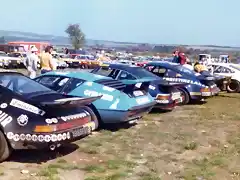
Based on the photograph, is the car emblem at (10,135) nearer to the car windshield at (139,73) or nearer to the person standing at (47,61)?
the car windshield at (139,73)

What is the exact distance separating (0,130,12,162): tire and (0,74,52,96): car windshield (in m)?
0.79

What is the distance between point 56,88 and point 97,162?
246 centimetres

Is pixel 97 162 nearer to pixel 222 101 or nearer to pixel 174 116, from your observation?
pixel 174 116

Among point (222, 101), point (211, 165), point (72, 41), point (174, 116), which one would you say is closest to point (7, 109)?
point (211, 165)

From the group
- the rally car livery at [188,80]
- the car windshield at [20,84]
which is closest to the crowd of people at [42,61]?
the rally car livery at [188,80]

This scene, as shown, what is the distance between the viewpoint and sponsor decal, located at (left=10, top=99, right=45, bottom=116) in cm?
614

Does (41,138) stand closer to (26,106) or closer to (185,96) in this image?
(26,106)

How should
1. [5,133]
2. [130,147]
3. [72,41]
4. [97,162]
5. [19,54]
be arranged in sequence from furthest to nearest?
[72,41]
[19,54]
[130,147]
[97,162]
[5,133]

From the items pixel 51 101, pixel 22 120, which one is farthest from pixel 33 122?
pixel 51 101

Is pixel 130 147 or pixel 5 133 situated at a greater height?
pixel 5 133

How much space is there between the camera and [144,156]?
7211 mm

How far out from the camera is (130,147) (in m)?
7.75

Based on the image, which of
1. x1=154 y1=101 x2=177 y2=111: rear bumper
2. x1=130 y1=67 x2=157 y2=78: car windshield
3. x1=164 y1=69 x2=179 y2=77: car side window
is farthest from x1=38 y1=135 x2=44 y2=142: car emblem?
x1=164 y1=69 x2=179 y2=77: car side window

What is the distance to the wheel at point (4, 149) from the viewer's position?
6.07m
